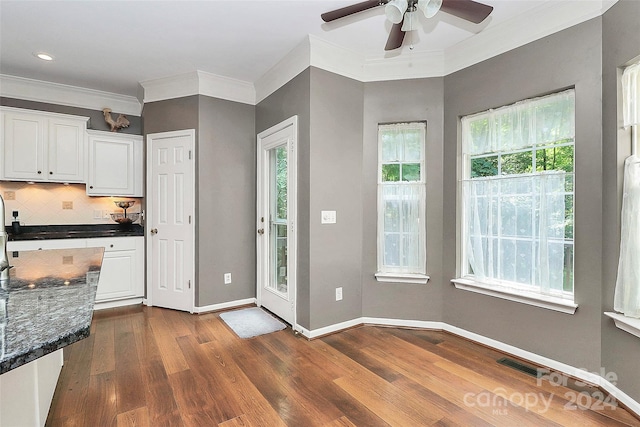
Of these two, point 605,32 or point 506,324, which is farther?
point 506,324

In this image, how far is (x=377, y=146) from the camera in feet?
10.6

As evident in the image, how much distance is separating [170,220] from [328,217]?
1990 mm

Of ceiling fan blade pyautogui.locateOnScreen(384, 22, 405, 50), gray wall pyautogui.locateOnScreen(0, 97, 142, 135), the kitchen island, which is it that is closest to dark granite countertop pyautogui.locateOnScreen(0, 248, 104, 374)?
the kitchen island

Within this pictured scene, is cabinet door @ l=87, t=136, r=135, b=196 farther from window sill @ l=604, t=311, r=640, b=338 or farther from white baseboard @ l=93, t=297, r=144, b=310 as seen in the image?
window sill @ l=604, t=311, r=640, b=338

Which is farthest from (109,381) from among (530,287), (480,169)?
(480,169)

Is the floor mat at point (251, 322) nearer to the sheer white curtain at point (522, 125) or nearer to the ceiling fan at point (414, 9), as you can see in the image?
the sheer white curtain at point (522, 125)

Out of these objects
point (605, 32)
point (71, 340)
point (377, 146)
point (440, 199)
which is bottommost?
point (71, 340)

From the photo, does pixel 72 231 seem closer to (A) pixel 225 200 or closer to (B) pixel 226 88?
(A) pixel 225 200

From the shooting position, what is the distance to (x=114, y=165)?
3971 mm

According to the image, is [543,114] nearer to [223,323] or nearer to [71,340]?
[71,340]

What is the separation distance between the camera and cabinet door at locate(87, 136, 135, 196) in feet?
12.7

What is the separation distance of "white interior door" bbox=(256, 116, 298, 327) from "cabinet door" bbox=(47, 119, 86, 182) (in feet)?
7.13

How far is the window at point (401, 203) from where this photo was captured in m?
3.15

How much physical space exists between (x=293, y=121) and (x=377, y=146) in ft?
2.92
